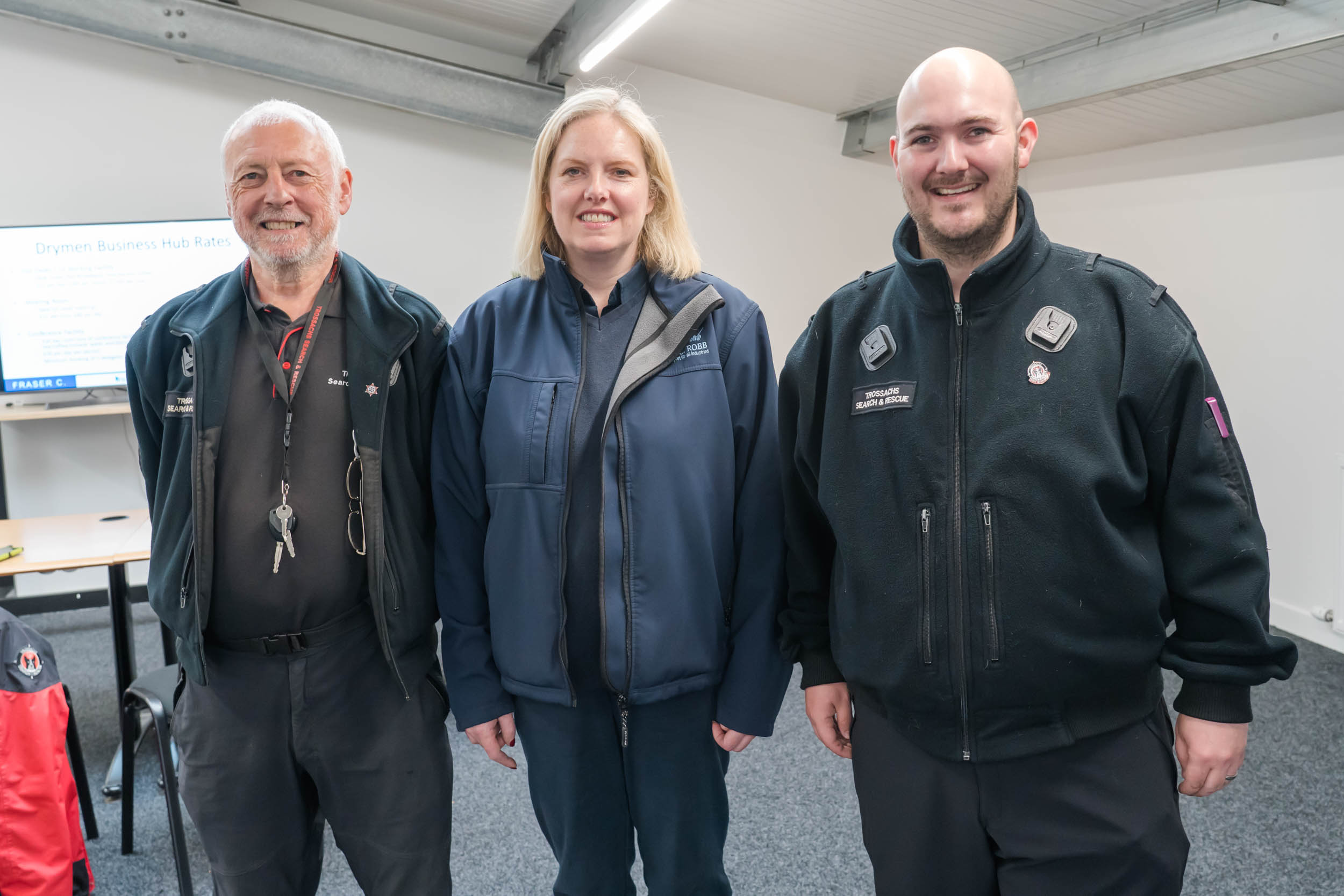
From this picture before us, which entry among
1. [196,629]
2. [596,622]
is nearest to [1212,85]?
[596,622]

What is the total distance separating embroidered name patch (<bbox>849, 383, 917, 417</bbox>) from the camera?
1241 mm

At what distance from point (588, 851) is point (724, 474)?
71 centimetres

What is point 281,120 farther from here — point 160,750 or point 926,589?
point 160,750

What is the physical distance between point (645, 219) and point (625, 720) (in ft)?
2.92

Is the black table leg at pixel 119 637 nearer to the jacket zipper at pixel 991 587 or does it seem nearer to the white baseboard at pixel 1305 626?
the jacket zipper at pixel 991 587

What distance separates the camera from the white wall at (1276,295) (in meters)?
3.83

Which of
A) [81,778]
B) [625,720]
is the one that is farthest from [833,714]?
[81,778]

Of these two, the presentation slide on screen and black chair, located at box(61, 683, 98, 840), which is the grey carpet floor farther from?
the presentation slide on screen

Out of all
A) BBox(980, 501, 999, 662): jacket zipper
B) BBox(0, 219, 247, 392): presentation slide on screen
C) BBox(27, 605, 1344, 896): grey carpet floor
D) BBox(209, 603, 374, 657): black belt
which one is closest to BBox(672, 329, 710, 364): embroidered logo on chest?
BBox(980, 501, 999, 662): jacket zipper

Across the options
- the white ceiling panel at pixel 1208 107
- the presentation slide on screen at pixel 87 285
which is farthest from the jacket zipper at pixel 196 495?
the white ceiling panel at pixel 1208 107

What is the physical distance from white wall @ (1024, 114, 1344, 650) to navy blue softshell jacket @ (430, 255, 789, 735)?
3632 mm

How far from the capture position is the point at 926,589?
120 centimetres

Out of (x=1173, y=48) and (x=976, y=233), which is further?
(x=1173, y=48)

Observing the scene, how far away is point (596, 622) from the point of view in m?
1.43
